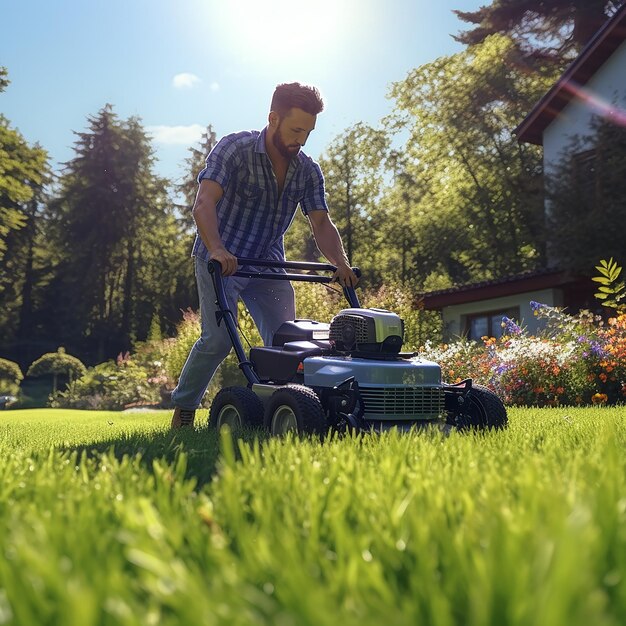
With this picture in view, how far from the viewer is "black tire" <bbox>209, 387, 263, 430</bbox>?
4348 millimetres

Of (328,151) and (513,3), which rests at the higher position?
(513,3)

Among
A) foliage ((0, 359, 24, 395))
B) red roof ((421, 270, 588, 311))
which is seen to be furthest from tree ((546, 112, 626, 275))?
foliage ((0, 359, 24, 395))

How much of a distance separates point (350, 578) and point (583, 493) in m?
0.70

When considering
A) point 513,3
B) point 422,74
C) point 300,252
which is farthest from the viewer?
point 300,252

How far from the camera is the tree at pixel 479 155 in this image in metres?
28.1

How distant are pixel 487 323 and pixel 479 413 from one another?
52.3 ft

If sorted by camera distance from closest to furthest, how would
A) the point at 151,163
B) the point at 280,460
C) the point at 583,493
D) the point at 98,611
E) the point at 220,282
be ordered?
the point at 98,611 → the point at 583,493 → the point at 280,460 → the point at 220,282 → the point at 151,163

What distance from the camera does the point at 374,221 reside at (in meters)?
38.2

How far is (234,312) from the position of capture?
5289 mm

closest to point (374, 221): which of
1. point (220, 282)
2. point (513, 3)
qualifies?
point (513, 3)

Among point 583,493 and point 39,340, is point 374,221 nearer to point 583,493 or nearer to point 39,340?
point 39,340

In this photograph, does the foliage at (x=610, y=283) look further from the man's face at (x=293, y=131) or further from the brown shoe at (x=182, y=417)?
the brown shoe at (x=182, y=417)

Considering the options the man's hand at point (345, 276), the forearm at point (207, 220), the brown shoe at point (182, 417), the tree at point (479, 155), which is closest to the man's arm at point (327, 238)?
the man's hand at point (345, 276)

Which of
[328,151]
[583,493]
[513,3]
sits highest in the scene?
[513,3]
